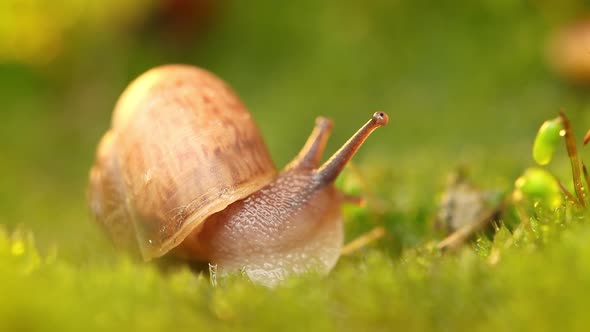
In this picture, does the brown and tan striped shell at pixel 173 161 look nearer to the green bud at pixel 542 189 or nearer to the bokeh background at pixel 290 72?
the green bud at pixel 542 189

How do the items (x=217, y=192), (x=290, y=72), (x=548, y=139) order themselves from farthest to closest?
(x=290, y=72), (x=217, y=192), (x=548, y=139)

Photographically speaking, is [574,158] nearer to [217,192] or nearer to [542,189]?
[542,189]

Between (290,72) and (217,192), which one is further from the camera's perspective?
(290,72)

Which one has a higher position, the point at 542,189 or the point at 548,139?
the point at 548,139

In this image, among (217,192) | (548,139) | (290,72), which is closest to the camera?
(548,139)

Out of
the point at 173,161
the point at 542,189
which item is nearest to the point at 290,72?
the point at 173,161
